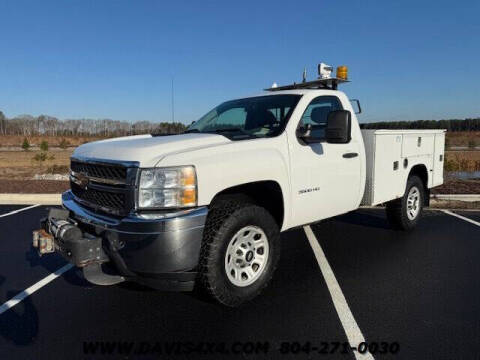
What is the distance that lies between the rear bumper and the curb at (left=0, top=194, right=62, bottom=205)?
6.29 metres

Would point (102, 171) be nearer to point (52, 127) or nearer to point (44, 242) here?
point (44, 242)

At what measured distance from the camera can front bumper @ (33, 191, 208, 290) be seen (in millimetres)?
2684

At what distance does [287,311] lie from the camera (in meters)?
3.26

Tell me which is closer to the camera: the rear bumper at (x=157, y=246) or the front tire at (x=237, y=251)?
the rear bumper at (x=157, y=246)

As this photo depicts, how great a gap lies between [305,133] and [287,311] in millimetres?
1790

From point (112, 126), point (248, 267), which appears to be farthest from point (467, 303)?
point (112, 126)

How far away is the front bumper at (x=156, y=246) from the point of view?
268 cm

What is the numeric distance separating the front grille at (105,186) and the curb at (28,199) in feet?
18.1

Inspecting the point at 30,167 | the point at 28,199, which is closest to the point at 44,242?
the point at 28,199

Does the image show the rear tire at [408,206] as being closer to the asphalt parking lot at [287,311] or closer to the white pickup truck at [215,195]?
the asphalt parking lot at [287,311]

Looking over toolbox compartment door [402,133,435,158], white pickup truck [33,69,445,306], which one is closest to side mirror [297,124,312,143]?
white pickup truck [33,69,445,306]

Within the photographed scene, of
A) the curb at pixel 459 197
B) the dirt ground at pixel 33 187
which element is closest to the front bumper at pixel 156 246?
the curb at pixel 459 197

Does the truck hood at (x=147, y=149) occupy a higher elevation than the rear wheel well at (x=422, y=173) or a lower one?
higher

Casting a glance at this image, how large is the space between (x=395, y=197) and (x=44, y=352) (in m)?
4.58
